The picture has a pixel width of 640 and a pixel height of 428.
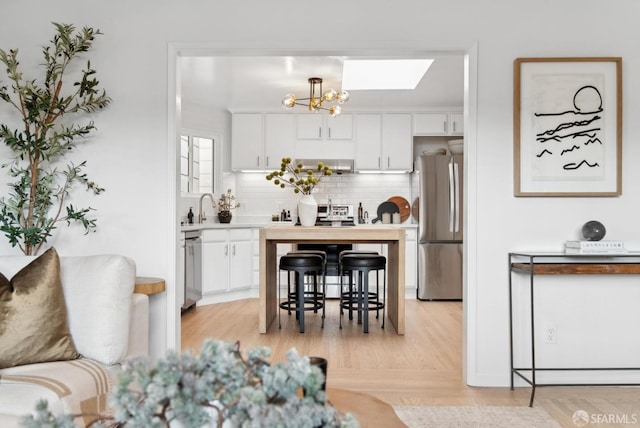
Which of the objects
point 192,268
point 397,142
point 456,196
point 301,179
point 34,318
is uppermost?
point 397,142

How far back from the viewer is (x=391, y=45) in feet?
10.8

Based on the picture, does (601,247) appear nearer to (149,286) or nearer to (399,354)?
(399,354)

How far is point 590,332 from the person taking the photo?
3.37m

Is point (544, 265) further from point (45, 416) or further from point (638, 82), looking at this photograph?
point (45, 416)

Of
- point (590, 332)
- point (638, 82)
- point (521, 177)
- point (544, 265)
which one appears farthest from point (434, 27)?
point (590, 332)

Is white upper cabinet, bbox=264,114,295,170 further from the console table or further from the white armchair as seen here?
the white armchair

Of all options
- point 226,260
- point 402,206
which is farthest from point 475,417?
point 402,206

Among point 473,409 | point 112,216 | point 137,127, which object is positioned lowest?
point 473,409

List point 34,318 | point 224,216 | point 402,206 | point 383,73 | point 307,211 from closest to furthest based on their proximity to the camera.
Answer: point 34,318
point 307,211
point 383,73
point 224,216
point 402,206

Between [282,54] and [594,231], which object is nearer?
[594,231]

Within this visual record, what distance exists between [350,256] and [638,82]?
8.79 ft

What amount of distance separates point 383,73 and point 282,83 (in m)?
1.10

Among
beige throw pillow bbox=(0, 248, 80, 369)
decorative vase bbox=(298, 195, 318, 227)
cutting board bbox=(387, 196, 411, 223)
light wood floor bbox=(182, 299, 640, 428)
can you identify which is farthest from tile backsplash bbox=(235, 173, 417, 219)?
beige throw pillow bbox=(0, 248, 80, 369)

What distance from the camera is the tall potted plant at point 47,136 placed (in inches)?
120
